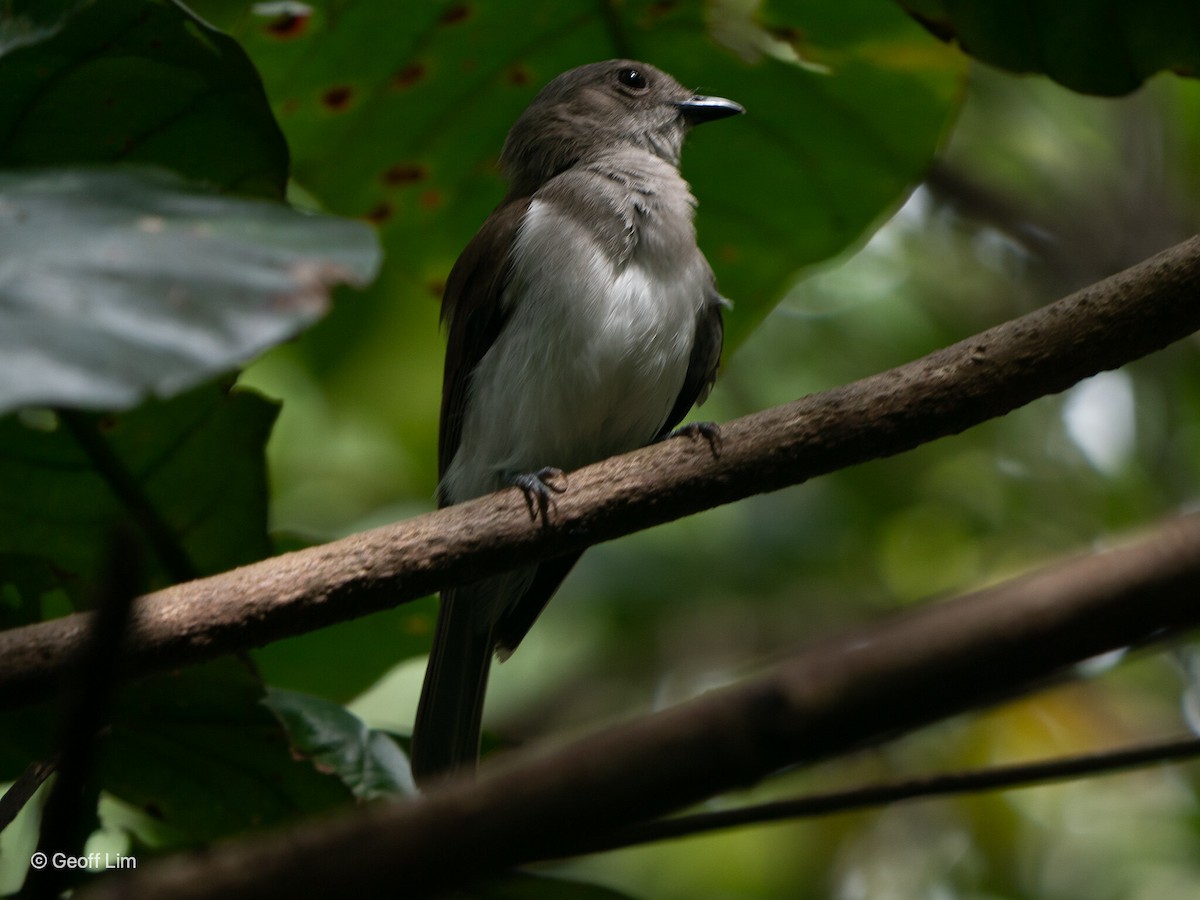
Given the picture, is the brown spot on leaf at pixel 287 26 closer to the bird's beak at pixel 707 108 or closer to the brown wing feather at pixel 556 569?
the bird's beak at pixel 707 108

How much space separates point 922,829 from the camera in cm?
546

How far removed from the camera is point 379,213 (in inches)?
136

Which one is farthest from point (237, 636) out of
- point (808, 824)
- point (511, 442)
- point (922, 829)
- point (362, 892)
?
point (922, 829)

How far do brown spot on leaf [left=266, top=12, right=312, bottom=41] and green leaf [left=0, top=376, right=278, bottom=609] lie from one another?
1001mm

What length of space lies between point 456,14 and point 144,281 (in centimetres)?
221

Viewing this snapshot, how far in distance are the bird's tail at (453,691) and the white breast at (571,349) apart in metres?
0.34

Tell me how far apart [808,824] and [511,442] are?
266 centimetres

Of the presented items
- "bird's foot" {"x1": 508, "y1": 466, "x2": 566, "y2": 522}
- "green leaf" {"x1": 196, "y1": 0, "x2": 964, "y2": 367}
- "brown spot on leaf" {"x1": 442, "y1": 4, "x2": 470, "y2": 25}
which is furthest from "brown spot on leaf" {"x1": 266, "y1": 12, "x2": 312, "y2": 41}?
"bird's foot" {"x1": 508, "y1": 466, "x2": 566, "y2": 522}

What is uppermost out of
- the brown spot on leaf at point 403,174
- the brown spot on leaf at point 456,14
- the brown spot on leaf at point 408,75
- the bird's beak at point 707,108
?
the brown spot on leaf at point 456,14

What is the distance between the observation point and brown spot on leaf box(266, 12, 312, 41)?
124 inches

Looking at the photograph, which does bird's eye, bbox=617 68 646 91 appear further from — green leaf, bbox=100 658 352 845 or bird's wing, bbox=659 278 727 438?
green leaf, bbox=100 658 352 845

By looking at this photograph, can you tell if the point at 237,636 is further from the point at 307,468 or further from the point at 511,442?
the point at 307,468

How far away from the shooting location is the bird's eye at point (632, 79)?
3.84 m

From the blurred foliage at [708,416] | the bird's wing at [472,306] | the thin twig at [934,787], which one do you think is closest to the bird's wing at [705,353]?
the blurred foliage at [708,416]
